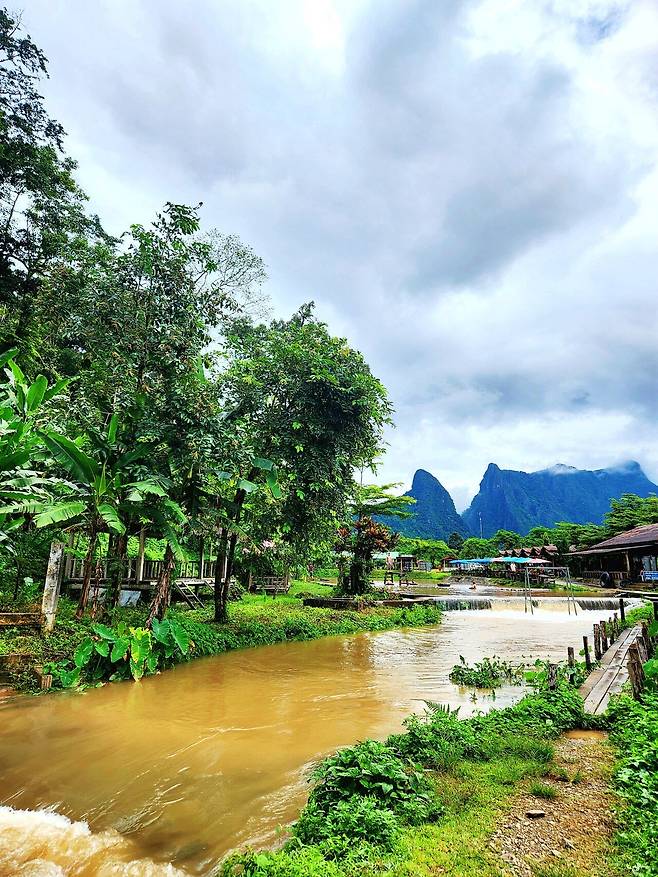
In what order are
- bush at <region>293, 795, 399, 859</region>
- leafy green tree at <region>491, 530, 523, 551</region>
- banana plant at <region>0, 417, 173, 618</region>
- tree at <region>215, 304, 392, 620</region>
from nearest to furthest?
1. bush at <region>293, 795, 399, 859</region>
2. banana plant at <region>0, 417, 173, 618</region>
3. tree at <region>215, 304, 392, 620</region>
4. leafy green tree at <region>491, 530, 523, 551</region>

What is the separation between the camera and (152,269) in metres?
10.3

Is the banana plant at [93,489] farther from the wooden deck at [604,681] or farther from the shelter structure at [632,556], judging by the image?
the shelter structure at [632,556]

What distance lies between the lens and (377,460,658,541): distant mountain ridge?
404ft

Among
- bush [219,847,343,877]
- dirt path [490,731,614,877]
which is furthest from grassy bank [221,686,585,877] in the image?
dirt path [490,731,614,877]

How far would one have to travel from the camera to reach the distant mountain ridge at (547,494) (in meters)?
153

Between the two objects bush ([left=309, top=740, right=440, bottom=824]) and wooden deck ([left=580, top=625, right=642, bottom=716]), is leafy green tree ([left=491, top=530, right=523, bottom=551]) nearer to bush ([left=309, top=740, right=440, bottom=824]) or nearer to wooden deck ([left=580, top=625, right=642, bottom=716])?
wooden deck ([left=580, top=625, right=642, bottom=716])

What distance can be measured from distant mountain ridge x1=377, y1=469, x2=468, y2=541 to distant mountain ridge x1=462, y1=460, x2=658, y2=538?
787 inches

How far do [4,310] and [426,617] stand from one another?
18606mm

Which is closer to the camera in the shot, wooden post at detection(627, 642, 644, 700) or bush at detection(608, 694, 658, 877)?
bush at detection(608, 694, 658, 877)

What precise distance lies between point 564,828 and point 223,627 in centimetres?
1062

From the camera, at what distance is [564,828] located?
11.9ft

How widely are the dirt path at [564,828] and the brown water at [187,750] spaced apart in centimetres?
206

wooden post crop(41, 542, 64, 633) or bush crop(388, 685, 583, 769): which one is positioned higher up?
wooden post crop(41, 542, 64, 633)

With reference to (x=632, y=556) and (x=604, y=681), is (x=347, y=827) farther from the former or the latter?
(x=632, y=556)
